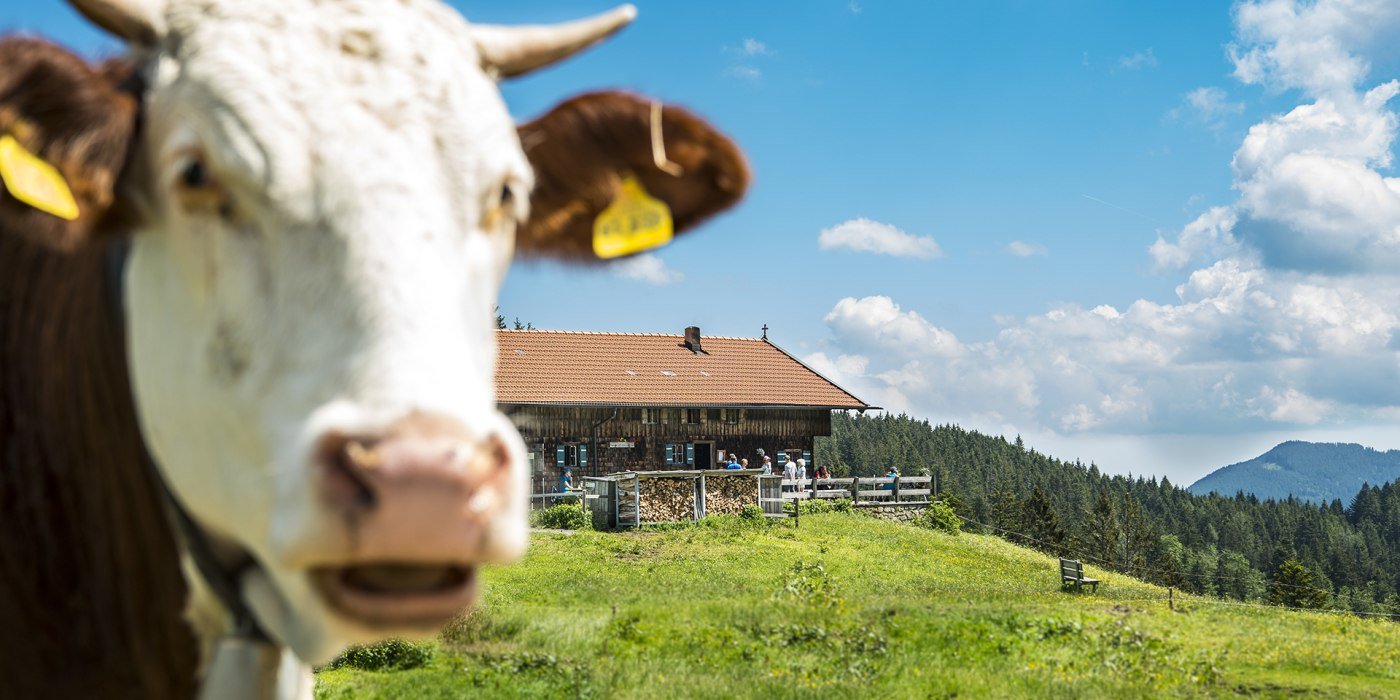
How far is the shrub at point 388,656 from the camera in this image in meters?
9.70

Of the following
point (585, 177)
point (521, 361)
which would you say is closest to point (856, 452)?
point (521, 361)

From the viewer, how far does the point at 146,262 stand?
79.7 inches

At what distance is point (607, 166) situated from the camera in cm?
297

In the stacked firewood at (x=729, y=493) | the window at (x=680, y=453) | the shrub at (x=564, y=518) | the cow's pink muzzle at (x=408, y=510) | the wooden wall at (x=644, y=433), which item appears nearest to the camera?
the cow's pink muzzle at (x=408, y=510)

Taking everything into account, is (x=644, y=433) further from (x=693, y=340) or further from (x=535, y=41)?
(x=535, y=41)

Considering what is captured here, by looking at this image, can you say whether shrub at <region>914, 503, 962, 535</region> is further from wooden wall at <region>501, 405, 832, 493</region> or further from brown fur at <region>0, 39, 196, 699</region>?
brown fur at <region>0, 39, 196, 699</region>

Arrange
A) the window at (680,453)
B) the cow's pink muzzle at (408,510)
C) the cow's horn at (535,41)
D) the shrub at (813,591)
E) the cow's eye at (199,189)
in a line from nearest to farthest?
the cow's pink muzzle at (408,510)
the cow's eye at (199,189)
the cow's horn at (535,41)
the shrub at (813,591)
the window at (680,453)

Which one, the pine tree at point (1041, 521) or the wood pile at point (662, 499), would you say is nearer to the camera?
the wood pile at point (662, 499)

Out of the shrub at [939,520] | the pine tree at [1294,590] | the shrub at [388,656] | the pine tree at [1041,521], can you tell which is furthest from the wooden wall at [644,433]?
the pine tree at [1294,590]

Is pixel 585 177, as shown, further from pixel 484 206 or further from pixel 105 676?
pixel 105 676

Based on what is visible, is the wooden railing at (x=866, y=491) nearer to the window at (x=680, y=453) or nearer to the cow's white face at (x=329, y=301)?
the window at (x=680, y=453)

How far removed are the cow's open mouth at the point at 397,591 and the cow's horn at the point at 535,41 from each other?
3.99ft

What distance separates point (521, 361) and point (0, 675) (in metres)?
32.6

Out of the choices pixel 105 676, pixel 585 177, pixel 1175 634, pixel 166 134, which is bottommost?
pixel 1175 634
